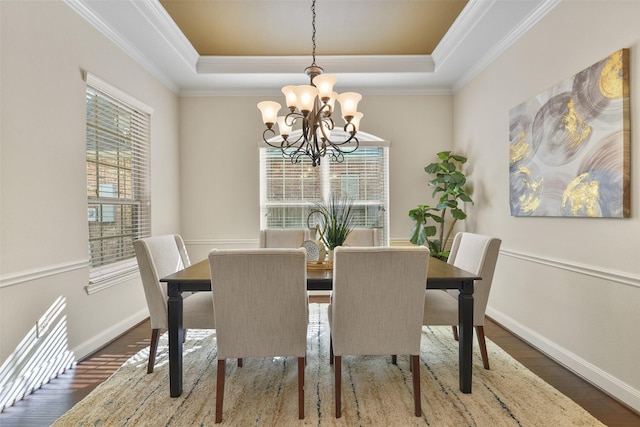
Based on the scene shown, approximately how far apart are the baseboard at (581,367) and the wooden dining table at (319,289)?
838 millimetres

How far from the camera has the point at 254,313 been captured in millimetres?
1780

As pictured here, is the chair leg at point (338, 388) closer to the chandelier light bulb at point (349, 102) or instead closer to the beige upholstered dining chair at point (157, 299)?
the beige upholstered dining chair at point (157, 299)

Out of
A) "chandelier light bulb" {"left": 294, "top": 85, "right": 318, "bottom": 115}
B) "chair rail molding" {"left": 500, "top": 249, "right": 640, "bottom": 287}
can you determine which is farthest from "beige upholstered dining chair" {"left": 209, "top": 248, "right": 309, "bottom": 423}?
"chair rail molding" {"left": 500, "top": 249, "right": 640, "bottom": 287}

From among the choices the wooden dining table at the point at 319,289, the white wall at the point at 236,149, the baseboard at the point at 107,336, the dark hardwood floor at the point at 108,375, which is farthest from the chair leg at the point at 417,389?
the white wall at the point at 236,149

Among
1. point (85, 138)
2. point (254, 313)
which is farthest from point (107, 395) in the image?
point (85, 138)

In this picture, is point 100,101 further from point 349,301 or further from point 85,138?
point 349,301

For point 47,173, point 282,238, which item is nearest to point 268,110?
point 282,238

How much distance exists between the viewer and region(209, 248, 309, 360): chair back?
1.71m

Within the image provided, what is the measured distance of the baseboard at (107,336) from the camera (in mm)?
2592

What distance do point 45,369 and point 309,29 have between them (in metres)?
3.38

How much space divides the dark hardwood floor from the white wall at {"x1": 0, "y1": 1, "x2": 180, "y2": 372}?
0.20m

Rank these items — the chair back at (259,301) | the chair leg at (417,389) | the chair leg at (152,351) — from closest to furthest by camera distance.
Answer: the chair back at (259,301), the chair leg at (417,389), the chair leg at (152,351)

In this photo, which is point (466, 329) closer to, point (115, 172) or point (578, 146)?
point (578, 146)

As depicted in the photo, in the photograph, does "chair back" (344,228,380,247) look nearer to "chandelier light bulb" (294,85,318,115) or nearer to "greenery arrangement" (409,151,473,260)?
"greenery arrangement" (409,151,473,260)
